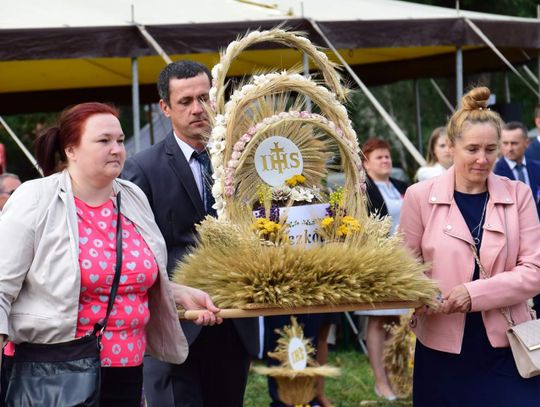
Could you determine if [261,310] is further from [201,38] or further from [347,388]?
[201,38]

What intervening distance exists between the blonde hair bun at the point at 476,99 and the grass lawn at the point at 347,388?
3.65 m

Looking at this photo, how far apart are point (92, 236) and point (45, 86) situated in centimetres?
859

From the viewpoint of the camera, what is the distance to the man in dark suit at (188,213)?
4.80 meters

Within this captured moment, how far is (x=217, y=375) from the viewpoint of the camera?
4.91 meters

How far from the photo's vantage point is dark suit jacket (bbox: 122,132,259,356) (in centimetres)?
479

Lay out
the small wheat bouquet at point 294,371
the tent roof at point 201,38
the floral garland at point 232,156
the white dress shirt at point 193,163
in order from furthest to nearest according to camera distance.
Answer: the tent roof at point 201,38, the small wheat bouquet at point 294,371, the white dress shirt at point 193,163, the floral garland at point 232,156

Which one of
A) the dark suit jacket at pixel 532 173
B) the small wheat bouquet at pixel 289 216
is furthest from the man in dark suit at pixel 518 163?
the small wheat bouquet at pixel 289 216

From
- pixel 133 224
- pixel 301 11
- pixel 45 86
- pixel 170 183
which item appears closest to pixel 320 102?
pixel 170 183

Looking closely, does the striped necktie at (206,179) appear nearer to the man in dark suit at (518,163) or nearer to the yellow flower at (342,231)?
the yellow flower at (342,231)

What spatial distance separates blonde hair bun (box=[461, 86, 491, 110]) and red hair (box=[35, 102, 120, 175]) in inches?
63.9

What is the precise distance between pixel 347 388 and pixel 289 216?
14.9 feet

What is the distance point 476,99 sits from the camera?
4879 millimetres

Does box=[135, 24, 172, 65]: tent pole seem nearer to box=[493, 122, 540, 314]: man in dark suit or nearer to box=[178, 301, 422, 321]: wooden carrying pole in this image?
box=[493, 122, 540, 314]: man in dark suit

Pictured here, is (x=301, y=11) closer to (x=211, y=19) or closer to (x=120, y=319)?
(x=211, y=19)
